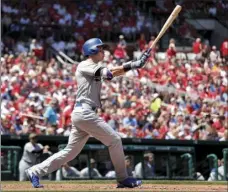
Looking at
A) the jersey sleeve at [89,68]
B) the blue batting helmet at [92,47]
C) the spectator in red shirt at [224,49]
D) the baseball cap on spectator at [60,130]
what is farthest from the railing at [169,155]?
the spectator in red shirt at [224,49]

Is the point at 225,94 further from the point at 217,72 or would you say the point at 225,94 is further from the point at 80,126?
the point at 80,126

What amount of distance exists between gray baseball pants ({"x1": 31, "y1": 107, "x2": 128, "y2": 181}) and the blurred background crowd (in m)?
8.82

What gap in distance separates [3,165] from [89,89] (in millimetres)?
7665

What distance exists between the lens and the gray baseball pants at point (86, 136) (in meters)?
11.8

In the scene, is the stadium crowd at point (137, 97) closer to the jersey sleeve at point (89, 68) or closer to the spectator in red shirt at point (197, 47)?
the spectator in red shirt at point (197, 47)

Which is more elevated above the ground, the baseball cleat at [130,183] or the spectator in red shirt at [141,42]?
the spectator in red shirt at [141,42]

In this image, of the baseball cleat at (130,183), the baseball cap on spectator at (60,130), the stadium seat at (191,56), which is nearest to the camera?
the baseball cleat at (130,183)

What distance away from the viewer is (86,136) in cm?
1220

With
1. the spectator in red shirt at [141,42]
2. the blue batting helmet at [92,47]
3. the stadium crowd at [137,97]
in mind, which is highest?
the spectator in red shirt at [141,42]

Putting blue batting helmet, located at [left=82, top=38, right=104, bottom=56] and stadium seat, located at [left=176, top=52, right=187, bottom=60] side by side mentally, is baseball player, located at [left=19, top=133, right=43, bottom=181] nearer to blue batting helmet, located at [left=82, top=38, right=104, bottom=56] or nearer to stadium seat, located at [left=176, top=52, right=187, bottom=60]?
blue batting helmet, located at [left=82, top=38, right=104, bottom=56]

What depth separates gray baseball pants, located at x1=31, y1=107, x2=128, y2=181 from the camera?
1182 cm

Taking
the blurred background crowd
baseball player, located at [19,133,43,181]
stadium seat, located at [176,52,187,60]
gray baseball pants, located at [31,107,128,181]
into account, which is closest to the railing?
the blurred background crowd

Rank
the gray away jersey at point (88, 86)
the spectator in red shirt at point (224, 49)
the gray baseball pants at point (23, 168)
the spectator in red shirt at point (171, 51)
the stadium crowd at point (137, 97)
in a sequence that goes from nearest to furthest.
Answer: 1. the gray away jersey at point (88, 86)
2. the gray baseball pants at point (23, 168)
3. the stadium crowd at point (137, 97)
4. the spectator in red shirt at point (171, 51)
5. the spectator in red shirt at point (224, 49)

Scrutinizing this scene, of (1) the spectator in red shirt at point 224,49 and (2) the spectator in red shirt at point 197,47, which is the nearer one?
(1) the spectator in red shirt at point 224,49
